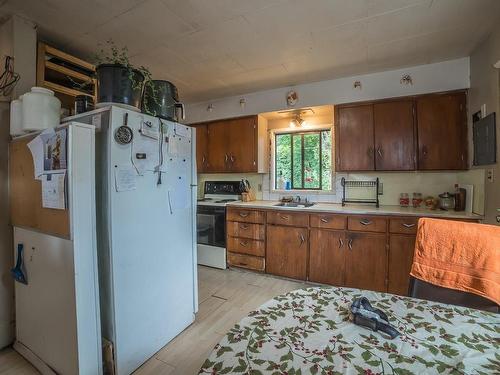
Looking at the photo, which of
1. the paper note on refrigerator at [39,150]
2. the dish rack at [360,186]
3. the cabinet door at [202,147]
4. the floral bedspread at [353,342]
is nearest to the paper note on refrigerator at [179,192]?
the paper note on refrigerator at [39,150]

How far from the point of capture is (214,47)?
2.32 meters

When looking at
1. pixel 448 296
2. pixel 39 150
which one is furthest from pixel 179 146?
pixel 448 296

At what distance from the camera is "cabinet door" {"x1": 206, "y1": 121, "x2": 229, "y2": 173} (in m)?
3.72

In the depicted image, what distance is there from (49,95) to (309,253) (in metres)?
2.79

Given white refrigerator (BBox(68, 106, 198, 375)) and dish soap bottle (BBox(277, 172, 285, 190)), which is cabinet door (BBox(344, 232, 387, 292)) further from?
white refrigerator (BBox(68, 106, 198, 375))

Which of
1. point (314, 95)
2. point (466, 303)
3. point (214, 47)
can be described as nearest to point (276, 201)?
point (314, 95)

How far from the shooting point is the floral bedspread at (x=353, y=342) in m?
0.63

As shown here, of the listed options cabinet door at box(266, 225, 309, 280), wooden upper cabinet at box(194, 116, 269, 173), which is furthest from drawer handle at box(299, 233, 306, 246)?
wooden upper cabinet at box(194, 116, 269, 173)

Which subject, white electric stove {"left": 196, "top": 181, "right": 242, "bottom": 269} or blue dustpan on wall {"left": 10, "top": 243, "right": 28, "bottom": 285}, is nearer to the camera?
blue dustpan on wall {"left": 10, "top": 243, "right": 28, "bottom": 285}

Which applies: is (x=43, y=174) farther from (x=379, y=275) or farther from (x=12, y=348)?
(x=379, y=275)

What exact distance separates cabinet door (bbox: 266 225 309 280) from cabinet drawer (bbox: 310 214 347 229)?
0.17 meters

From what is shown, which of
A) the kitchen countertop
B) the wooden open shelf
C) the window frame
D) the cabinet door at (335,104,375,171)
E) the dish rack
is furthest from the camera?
the window frame

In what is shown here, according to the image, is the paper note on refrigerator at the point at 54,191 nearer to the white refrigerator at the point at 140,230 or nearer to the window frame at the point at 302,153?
the white refrigerator at the point at 140,230

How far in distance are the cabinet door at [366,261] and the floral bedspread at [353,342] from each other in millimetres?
A: 1696
